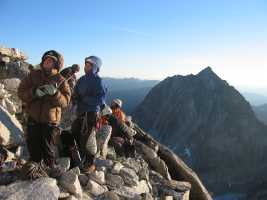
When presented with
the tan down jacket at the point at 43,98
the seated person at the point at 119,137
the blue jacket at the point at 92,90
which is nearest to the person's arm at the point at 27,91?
the tan down jacket at the point at 43,98

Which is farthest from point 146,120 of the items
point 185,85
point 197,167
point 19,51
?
point 19,51

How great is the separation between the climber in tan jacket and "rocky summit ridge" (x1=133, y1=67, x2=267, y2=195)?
142 meters

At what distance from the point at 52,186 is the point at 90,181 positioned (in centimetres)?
148

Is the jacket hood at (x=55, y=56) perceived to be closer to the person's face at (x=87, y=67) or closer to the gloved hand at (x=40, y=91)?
the gloved hand at (x=40, y=91)

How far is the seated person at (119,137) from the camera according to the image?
963 centimetres

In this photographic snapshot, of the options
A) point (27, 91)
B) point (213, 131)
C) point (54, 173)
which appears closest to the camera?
point (54, 173)

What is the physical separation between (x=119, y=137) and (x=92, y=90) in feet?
13.2

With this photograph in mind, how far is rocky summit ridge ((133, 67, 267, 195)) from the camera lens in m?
139

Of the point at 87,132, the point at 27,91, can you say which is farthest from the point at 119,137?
the point at 27,91

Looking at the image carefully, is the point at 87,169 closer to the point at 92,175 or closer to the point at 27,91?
the point at 92,175

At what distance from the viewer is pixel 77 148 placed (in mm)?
7184

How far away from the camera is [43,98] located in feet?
17.9

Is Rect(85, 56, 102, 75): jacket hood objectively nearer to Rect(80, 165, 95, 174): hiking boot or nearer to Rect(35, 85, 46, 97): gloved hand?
Rect(35, 85, 46, 97): gloved hand

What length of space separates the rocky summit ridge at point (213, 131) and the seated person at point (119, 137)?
137141mm
